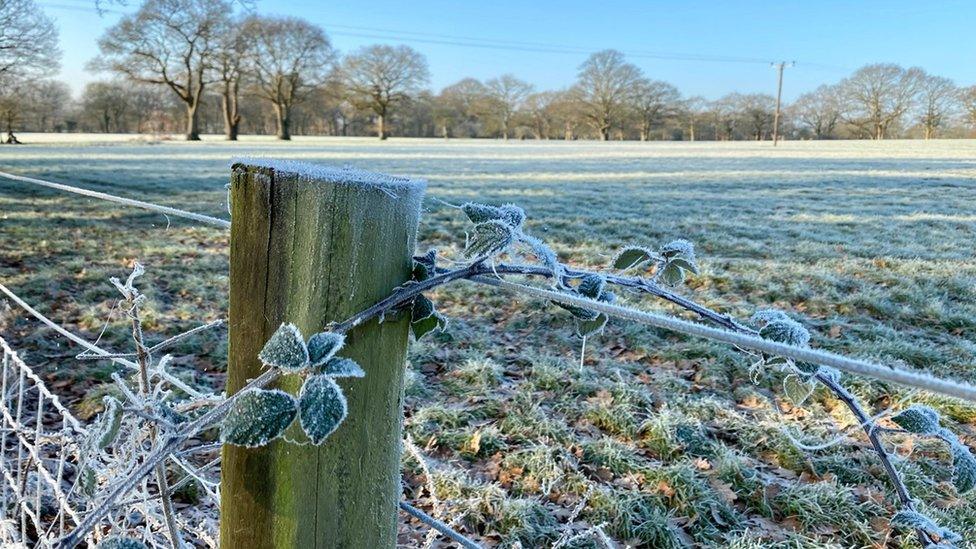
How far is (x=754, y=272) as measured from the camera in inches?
206

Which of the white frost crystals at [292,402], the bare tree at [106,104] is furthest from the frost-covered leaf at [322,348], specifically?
the bare tree at [106,104]

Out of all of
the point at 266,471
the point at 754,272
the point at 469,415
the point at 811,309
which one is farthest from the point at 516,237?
the point at 754,272

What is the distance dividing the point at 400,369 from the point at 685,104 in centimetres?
5797

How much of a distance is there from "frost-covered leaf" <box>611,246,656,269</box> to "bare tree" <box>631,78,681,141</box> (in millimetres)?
55211

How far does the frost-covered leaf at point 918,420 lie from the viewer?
2.16 ft

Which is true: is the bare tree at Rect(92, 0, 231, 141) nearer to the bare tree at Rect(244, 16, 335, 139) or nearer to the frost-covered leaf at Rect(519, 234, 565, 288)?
the bare tree at Rect(244, 16, 335, 139)

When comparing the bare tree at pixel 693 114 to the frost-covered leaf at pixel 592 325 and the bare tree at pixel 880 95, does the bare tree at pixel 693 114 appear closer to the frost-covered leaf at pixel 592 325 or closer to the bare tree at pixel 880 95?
the bare tree at pixel 880 95

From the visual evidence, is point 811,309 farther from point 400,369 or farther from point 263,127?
point 263,127

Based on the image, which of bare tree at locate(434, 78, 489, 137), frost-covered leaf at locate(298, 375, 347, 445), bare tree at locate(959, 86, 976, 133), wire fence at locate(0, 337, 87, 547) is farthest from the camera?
bare tree at locate(434, 78, 489, 137)

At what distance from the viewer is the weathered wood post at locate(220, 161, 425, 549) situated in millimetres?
667

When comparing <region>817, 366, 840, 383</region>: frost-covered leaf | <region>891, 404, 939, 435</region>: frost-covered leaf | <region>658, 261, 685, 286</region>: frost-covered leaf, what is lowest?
<region>891, 404, 939, 435</region>: frost-covered leaf

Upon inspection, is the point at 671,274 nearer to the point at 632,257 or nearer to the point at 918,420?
the point at 632,257

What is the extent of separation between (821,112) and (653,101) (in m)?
13.7

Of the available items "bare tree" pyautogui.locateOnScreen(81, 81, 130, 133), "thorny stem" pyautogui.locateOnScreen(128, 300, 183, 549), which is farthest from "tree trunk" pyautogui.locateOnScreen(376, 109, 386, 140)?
"thorny stem" pyautogui.locateOnScreen(128, 300, 183, 549)
